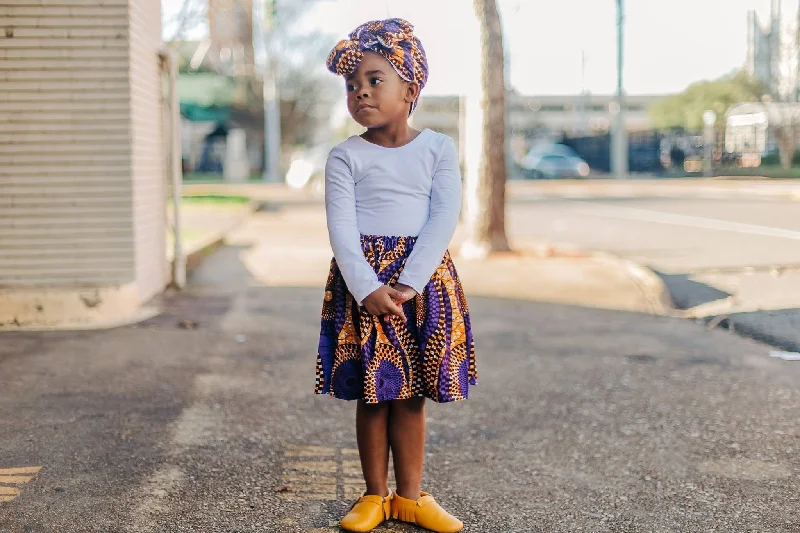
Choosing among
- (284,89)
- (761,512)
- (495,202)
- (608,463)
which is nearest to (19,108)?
(608,463)

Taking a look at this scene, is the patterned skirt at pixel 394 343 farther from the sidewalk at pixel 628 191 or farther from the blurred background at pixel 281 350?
the sidewalk at pixel 628 191

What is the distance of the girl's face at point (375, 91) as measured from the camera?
3.27 metres

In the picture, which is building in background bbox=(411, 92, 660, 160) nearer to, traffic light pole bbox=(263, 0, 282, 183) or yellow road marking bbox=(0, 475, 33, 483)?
traffic light pole bbox=(263, 0, 282, 183)

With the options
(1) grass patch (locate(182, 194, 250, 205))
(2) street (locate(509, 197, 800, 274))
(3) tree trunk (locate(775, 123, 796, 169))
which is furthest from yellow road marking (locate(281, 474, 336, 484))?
(3) tree trunk (locate(775, 123, 796, 169))

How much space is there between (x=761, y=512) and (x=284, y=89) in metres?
46.1

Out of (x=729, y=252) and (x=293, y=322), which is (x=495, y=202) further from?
(x=293, y=322)

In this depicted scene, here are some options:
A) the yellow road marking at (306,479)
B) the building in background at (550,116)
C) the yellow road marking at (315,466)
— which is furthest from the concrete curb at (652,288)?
the building in background at (550,116)

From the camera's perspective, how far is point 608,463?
425 cm

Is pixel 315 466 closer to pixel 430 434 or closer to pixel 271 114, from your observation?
pixel 430 434

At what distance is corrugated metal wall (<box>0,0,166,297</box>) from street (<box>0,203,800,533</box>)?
2.17ft

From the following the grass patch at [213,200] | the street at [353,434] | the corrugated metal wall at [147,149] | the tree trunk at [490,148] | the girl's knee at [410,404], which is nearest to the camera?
the girl's knee at [410,404]

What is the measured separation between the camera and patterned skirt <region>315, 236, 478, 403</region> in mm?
3283

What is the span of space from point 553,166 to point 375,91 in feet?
130

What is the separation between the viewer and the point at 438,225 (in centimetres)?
331
